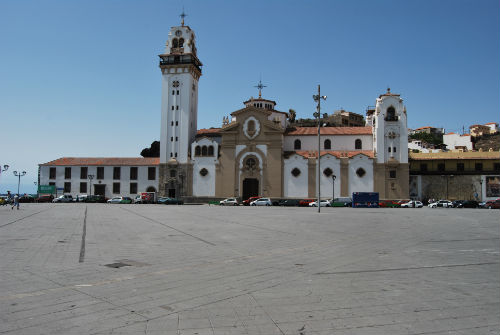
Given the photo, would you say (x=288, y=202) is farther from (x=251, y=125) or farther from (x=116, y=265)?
(x=116, y=265)

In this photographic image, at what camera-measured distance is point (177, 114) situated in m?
61.8

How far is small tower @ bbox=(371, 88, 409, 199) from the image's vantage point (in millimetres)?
56250

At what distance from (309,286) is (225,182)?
175 feet

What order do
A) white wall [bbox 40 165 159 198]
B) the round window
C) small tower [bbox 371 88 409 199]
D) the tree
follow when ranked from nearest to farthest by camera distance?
1. small tower [bbox 371 88 409 199]
2. the round window
3. white wall [bbox 40 165 159 198]
4. the tree

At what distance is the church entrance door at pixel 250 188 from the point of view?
60.2m

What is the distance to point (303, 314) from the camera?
5.99 meters

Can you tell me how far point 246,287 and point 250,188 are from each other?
52.9 m

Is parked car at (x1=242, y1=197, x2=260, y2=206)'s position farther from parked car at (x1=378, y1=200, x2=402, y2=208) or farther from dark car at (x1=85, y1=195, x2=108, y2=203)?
dark car at (x1=85, y1=195, x2=108, y2=203)

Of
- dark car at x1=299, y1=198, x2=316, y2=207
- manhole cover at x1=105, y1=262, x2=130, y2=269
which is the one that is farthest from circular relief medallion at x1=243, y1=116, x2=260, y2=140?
manhole cover at x1=105, y1=262, x2=130, y2=269

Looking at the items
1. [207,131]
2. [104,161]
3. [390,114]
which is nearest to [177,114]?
[207,131]

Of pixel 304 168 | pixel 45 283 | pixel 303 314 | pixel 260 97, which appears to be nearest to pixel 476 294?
pixel 303 314

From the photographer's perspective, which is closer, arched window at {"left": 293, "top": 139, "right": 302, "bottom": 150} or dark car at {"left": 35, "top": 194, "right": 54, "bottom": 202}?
dark car at {"left": 35, "top": 194, "right": 54, "bottom": 202}

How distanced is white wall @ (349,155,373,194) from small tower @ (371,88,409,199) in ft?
2.74

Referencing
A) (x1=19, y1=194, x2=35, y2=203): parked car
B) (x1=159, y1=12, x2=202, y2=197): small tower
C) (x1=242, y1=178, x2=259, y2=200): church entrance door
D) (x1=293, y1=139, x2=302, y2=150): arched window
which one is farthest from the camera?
(x1=293, y1=139, x2=302, y2=150): arched window
